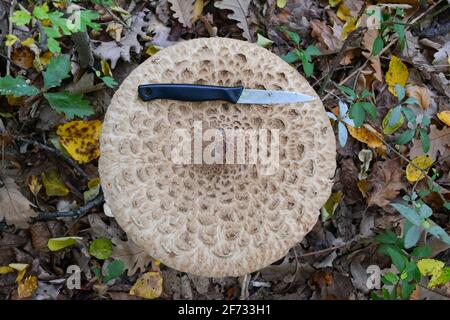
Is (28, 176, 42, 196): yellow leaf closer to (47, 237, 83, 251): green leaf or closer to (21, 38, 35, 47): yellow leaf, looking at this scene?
(47, 237, 83, 251): green leaf

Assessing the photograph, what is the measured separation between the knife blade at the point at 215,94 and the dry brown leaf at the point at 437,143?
148cm

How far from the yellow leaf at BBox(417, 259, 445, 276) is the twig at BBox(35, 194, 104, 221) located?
227 centimetres

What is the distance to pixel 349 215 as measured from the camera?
360 centimetres

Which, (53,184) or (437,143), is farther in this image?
(437,143)

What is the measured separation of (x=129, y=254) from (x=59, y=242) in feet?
1.60

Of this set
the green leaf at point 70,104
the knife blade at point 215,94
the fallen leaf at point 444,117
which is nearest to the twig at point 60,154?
the green leaf at point 70,104

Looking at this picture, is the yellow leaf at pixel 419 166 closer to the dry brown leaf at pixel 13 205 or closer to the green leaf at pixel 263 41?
the green leaf at pixel 263 41

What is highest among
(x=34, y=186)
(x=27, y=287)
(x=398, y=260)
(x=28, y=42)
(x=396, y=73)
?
(x=28, y=42)

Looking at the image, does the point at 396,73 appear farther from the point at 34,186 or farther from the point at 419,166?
the point at 34,186

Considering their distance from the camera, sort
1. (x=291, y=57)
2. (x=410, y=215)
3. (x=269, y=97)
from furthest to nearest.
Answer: (x=291, y=57), (x=410, y=215), (x=269, y=97)

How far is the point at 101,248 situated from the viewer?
10.6 feet

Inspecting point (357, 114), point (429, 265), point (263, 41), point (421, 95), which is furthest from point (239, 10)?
point (429, 265)

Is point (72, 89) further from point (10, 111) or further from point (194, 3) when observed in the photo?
point (194, 3)
